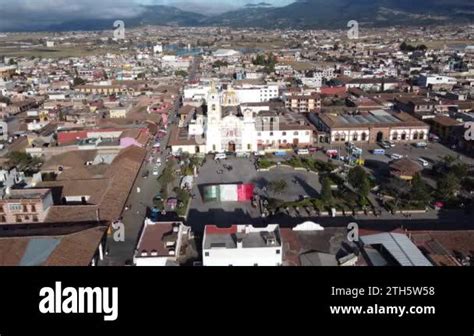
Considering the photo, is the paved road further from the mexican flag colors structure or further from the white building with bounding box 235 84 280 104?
the white building with bounding box 235 84 280 104

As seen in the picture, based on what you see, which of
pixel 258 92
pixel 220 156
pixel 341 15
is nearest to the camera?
pixel 220 156

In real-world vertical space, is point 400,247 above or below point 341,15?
below

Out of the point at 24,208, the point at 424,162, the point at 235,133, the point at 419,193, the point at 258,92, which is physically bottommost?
the point at 424,162

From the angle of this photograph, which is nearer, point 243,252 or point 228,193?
point 243,252

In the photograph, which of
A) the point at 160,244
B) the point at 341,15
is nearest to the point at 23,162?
the point at 160,244

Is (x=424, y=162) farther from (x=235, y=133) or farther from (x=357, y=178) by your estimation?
(x=235, y=133)

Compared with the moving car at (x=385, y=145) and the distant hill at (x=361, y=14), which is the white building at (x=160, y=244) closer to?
the moving car at (x=385, y=145)

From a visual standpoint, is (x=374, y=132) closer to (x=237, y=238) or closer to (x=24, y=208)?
(x=237, y=238)

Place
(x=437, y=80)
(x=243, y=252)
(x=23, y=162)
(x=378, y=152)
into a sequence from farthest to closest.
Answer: (x=437, y=80)
(x=378, y=152)
(x=23, y=162)
(x=243, y=252)
